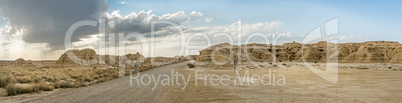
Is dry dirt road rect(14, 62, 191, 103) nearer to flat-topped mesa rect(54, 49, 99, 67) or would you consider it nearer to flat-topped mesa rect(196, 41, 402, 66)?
flat-topped mesa rect(196, 41, 402, 66)

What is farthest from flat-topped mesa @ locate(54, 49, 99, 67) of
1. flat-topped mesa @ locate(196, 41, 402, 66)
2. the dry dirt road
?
the dry dirt road

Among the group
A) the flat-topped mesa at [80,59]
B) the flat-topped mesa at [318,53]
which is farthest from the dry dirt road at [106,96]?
the flat-topped mesa at [80,59]

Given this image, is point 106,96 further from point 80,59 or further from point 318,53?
point 80,59

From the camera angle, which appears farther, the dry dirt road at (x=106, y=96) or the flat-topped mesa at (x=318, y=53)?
the flat-topped mesa at (x=318, y=53)

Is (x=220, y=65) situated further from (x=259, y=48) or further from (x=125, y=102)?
(x=259, y=48)

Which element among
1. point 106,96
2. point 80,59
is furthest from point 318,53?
point 80,59

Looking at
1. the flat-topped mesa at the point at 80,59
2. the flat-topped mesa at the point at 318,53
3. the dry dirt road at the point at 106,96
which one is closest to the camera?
the dry dirt road at the point at 106,96

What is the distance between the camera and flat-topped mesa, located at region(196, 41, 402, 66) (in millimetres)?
45344

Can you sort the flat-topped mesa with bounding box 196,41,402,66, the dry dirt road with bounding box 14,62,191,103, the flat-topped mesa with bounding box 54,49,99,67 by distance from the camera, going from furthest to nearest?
the flat-topped mesa with bounding box 54,49,99,67, the flat-topped mesa with bounding box 196,41,402,66, the dry dirt road with bounding box 14,62,191,103

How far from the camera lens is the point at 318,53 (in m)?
66.6

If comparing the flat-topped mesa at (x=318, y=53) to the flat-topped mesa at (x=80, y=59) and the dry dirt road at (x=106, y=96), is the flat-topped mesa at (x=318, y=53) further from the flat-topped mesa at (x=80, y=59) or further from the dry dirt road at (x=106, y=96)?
the flat-topped mesa at (x=80, y=59)

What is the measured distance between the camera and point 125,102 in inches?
348

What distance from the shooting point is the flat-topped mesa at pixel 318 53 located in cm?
4534

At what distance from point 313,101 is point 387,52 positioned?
68057mm
